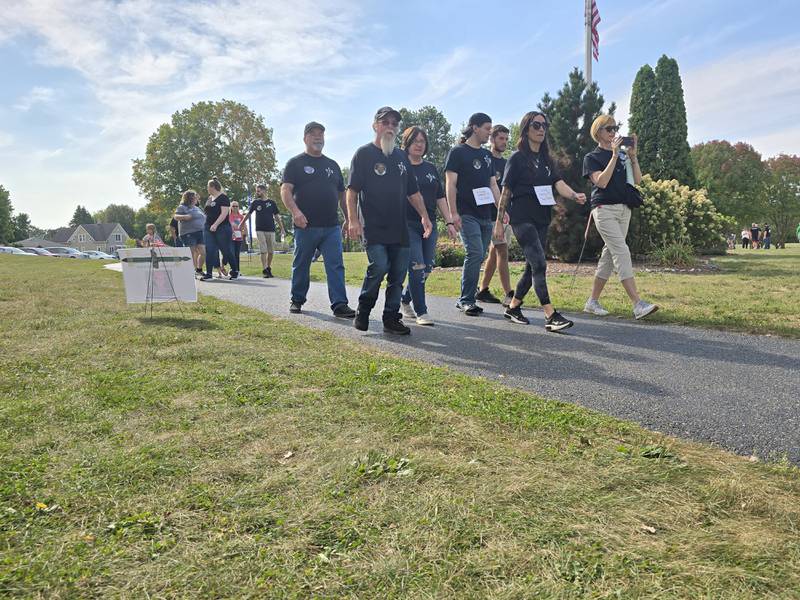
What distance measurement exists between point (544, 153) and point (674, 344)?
2552mm

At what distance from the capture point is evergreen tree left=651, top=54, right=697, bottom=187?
27.1 meters

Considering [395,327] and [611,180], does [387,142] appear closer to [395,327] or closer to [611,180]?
[395,327]

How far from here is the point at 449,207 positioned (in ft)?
20.9

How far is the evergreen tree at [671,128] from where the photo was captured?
2712 centimetres

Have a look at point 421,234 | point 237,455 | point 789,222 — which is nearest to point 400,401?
point 237,455

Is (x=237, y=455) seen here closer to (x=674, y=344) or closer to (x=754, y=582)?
(x=754, y=582)

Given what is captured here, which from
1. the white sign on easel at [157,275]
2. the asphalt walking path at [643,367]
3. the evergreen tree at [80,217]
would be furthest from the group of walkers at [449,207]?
the evergreen tree at [80,217]

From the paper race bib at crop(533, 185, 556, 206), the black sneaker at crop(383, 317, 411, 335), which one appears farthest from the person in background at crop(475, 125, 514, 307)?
the black sneaker at crop(383, 317, 411, 335)

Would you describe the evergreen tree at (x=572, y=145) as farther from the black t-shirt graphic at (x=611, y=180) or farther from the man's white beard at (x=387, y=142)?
the man's white beard at (x=387, y=142)

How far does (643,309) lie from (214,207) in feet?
31.5

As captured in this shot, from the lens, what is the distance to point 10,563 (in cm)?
156

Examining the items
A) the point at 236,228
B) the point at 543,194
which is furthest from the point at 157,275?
the point at 236,228

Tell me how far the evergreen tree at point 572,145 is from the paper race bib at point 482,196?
8.87 metres

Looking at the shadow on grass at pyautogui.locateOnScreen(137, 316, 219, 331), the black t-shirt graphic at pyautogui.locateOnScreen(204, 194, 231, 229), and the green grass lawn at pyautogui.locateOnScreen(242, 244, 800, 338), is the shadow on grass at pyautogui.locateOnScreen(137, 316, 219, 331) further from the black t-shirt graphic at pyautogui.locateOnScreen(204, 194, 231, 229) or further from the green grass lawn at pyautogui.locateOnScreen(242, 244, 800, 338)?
the black t-shirt graphic at pyautogui.locateOnScreen(204, 194, 231, 229)
